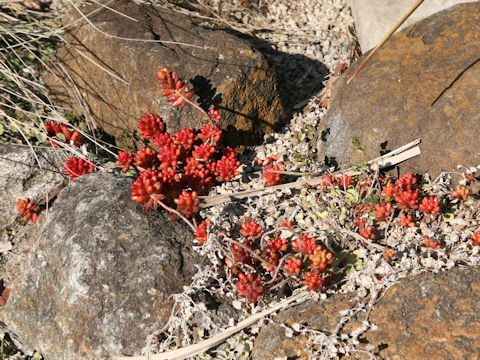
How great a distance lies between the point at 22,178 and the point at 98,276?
1379 mm

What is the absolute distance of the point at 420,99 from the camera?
332 cm

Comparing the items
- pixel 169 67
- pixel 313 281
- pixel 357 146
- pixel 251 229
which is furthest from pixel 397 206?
pixel 169 67

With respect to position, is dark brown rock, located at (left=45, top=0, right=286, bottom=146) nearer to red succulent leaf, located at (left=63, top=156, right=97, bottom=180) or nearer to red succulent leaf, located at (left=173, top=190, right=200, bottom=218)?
red succulent leaf, located at (left=63, top=156, right=97, bottom=180)

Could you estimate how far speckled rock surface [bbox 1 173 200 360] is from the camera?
2.79 meters

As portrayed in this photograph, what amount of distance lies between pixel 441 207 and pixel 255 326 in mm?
1414

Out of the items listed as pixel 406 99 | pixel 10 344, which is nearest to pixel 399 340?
pixel 406 99

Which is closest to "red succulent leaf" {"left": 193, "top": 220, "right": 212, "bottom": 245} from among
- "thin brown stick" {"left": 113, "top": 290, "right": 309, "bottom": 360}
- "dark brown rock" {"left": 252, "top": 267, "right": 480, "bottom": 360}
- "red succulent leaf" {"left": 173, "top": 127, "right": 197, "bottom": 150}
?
"thin brown stick" {"left": 113, "top": 290, "right": 309, "bottom": 360}

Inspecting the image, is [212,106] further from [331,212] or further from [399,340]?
[399,340]

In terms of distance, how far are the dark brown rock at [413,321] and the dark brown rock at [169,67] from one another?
1746 millimetres

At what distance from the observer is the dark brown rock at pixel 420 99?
10.3 feet

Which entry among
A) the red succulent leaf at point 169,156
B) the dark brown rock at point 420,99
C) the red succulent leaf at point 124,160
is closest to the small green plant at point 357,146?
the dark brown rock at point 420,99

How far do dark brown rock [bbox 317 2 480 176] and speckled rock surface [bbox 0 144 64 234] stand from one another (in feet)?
7.06

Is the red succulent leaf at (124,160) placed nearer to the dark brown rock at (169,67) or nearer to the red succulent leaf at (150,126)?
the red succulent leaf at (150,126)

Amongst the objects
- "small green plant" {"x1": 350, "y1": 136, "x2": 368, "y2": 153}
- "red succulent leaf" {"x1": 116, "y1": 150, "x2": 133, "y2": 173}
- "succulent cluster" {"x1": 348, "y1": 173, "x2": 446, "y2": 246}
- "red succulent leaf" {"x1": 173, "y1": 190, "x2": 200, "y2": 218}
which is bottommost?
"succulent cluster" {"x1": 348, "y1": 173, "x2": 446, "y2": 246}
